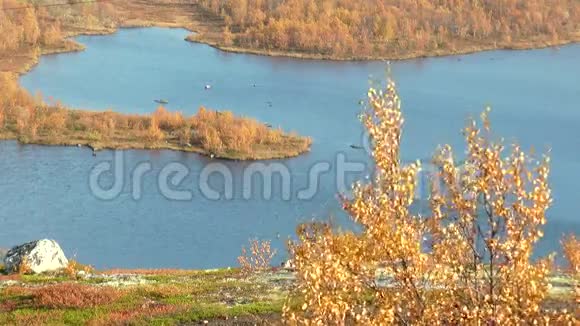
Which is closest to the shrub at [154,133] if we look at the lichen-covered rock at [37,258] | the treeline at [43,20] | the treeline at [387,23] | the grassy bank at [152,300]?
the treeline at [43,20]

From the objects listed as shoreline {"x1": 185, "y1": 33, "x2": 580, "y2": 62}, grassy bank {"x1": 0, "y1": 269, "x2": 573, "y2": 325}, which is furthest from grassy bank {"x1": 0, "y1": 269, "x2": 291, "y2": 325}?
shoreline {"x1": 185, "y1": 33, "x2": 580, "y2": 62}

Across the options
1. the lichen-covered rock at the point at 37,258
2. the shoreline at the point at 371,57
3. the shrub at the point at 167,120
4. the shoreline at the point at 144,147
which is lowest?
the shoreline at the point at 144,147

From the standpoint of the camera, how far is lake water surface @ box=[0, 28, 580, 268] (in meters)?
47.7

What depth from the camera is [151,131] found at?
7250cm

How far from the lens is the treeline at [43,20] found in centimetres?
10812

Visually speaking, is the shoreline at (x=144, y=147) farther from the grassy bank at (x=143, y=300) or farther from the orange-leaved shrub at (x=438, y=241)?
the orange-leaved shrub at (x=438, y=241)

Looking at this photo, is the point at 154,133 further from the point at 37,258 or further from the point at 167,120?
the point at 37,258

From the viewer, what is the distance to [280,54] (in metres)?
111

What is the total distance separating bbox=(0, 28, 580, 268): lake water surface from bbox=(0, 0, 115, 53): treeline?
667 cm

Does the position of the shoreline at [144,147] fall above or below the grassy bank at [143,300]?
below

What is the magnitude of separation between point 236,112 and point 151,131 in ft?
29.7

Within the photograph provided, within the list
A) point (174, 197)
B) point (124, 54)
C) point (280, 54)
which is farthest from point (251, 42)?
point (174, 197)

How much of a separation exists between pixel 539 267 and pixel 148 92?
76.7 metres

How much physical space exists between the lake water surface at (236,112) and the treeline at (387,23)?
25.0ft
